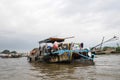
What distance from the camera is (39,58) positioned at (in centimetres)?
2088

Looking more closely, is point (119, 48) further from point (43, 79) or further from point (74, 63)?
point (43, 79)

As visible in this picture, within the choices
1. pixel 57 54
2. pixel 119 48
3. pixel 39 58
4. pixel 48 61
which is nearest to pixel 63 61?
pixel 57 54

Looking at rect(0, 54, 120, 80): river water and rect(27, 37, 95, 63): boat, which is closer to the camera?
rect(0, 54, 120, 80): river water

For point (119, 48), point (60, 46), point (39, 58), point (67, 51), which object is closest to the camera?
point (67, 51)

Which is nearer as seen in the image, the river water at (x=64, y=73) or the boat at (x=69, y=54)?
the river water at (x=64, y=73)

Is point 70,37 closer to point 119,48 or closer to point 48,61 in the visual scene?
point 48,61

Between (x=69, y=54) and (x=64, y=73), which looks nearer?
(x=64, y=73)

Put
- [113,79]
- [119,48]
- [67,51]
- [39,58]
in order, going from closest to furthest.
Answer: [113,79] < [67,51] < [39,58] < [119,48]

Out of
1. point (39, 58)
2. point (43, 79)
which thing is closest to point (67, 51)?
point (39, 58)

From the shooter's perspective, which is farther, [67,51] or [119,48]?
[119,48]

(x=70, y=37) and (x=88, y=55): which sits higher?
(x=70, y=37)

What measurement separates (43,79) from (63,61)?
7947 mm

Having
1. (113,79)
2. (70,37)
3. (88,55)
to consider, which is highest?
(70,37)

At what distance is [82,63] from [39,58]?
19.1 ft
